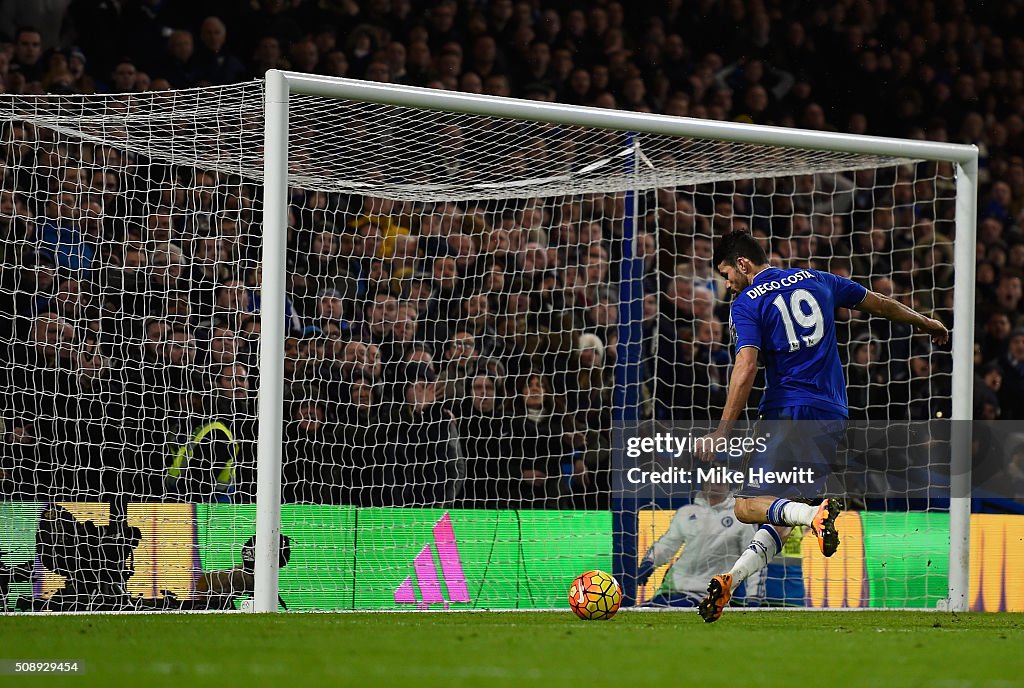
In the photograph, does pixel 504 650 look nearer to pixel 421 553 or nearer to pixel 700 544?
pixel 421 553

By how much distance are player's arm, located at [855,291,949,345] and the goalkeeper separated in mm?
2362

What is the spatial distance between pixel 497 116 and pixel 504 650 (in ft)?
11.2

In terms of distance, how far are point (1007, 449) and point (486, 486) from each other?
12.7ft

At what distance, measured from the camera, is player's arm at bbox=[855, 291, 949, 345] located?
23.4 ft

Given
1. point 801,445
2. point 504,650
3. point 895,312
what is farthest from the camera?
point 895,312

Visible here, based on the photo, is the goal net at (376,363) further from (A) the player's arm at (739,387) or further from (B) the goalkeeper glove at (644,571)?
(A) the player's arm at (739,387)

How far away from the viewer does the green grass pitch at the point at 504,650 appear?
408cm

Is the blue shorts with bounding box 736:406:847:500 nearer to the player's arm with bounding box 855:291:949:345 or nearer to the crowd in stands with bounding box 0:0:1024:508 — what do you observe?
the player's arm with bounding box 855:291:949:345

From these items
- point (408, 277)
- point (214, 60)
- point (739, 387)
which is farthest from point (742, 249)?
point (214, 60)

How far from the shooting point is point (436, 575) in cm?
852

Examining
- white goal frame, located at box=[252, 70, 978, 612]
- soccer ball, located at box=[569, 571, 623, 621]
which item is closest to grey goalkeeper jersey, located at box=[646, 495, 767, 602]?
white goal frame, located at box=[252, 70, 978, 612]

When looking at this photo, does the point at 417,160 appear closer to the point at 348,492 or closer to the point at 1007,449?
the point at 348,492

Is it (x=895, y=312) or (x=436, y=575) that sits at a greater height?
(x=895, y=312)

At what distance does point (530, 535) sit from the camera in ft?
28.8
